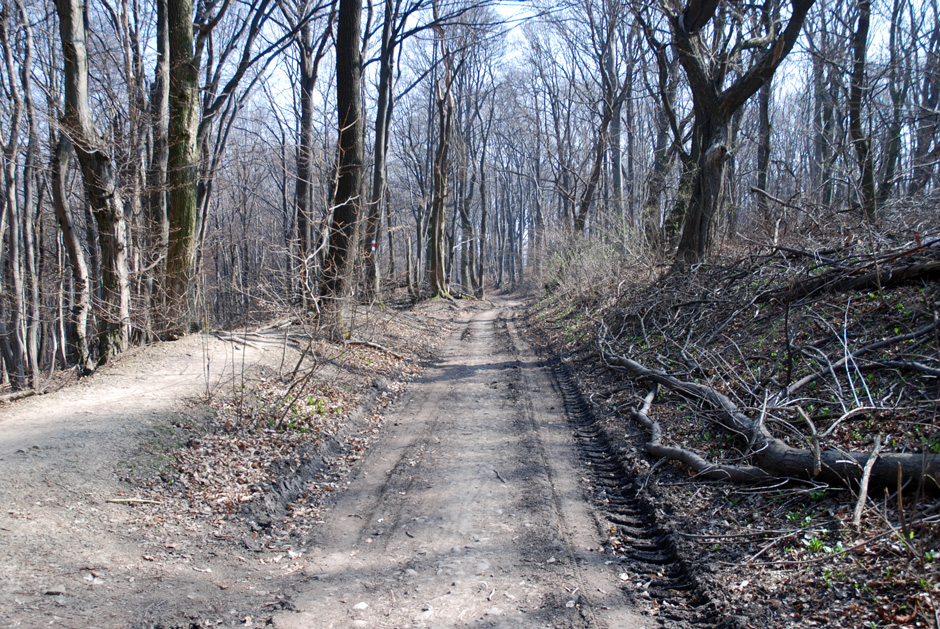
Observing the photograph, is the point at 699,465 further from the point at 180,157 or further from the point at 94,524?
the point at 180,157

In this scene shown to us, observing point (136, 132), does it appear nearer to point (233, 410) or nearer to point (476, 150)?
point (233, 410)

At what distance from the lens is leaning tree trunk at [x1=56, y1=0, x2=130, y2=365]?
324 inches

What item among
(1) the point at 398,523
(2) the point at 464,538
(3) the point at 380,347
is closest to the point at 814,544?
(2) the point at 464,538

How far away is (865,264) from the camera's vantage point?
680cm

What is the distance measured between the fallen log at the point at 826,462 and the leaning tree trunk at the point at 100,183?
29.7 feet

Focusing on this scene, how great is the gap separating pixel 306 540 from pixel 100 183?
288 inches

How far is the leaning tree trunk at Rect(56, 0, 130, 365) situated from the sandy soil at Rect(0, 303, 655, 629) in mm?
2389

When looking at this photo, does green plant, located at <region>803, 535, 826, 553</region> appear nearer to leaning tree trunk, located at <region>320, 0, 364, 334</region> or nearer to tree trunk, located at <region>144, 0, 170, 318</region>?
leaning tree trunk, located at <region>320, 0, 364, 334</region>

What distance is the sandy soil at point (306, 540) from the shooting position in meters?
3.26

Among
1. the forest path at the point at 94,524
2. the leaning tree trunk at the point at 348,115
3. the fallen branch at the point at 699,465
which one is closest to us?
the forest path at the point at 94,524

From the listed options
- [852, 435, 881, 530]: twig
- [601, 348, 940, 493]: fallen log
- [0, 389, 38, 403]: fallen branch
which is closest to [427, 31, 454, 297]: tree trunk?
[0, 389, 38, 403]: fallen branch

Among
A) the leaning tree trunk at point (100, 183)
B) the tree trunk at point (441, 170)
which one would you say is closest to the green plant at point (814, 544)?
the leaning tree trunk at point (100, 183)

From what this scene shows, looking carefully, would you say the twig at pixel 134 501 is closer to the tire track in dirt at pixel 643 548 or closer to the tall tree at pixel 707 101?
the tire track in dirt at pixel 643 548

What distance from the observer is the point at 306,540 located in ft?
14.2
